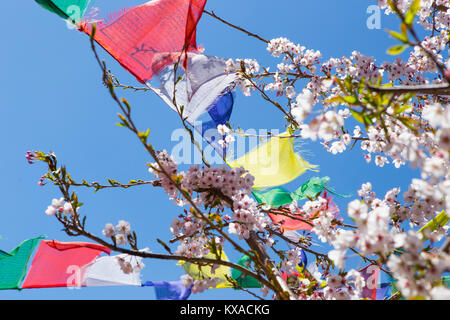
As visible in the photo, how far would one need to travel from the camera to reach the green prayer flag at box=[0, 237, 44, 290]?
3045mm

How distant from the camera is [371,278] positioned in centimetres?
296

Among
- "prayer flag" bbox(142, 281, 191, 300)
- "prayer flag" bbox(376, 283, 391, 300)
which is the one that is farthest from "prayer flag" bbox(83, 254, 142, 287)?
"prayer flag" bbox(376, 283, 391, 300)

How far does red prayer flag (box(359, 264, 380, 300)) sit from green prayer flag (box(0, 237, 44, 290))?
387 centimetres

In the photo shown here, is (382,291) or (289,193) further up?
(289,193)

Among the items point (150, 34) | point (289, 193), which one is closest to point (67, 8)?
point (150, 34)

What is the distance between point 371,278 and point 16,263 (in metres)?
4.18

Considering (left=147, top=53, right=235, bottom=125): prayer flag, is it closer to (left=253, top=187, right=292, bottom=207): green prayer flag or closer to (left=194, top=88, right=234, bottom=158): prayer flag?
(left=194, top=88, right=234, bottom=158): prayer flag

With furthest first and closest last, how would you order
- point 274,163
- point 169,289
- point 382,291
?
point 274,163 → point 169,289 → point 382,291

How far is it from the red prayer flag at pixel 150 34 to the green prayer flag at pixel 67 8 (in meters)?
0.19

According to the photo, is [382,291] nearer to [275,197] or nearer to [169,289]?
[275,197]

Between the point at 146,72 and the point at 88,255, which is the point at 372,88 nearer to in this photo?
the point at 146,72

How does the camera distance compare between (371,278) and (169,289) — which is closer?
(371,278)

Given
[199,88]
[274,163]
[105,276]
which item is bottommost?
[105,276]

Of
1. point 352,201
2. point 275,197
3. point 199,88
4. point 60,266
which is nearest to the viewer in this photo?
point 352,201
